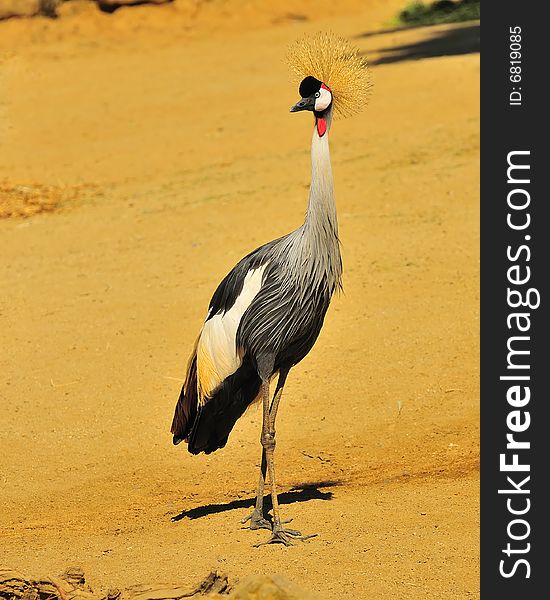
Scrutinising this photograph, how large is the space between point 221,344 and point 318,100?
4.64 ft

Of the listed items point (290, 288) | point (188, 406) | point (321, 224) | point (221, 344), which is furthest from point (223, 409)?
point (321, 224)

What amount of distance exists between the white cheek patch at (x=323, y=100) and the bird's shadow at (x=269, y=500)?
7.62 feet

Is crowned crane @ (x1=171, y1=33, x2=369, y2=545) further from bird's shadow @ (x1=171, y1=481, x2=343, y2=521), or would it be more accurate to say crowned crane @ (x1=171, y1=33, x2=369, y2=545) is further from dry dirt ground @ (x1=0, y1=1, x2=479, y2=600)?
dry dirt ground @ (x1=0, y1=1, x2=479, y2=600)

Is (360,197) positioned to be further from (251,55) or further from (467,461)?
(251,55)

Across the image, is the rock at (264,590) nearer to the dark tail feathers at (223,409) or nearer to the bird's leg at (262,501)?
the bird's leg at (262,501)

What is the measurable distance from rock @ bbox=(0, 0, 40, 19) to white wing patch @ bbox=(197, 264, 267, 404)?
55.2 feet

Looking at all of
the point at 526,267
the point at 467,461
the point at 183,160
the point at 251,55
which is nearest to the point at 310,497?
the point at 467,461

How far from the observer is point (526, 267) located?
779cm

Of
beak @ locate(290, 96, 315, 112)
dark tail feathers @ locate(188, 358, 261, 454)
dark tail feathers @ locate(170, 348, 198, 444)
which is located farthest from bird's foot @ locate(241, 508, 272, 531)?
beak @ locate(290, 96, 315, 112)

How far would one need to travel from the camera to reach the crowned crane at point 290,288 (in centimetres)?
579

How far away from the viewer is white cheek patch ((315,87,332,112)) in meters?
5.78

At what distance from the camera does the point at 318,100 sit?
5.79m

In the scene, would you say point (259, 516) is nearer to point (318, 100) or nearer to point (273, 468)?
point (273, 468)

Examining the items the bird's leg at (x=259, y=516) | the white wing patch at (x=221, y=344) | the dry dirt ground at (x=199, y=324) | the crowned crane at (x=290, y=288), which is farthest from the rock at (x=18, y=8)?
the bird's leg at (x=259, y=516)
